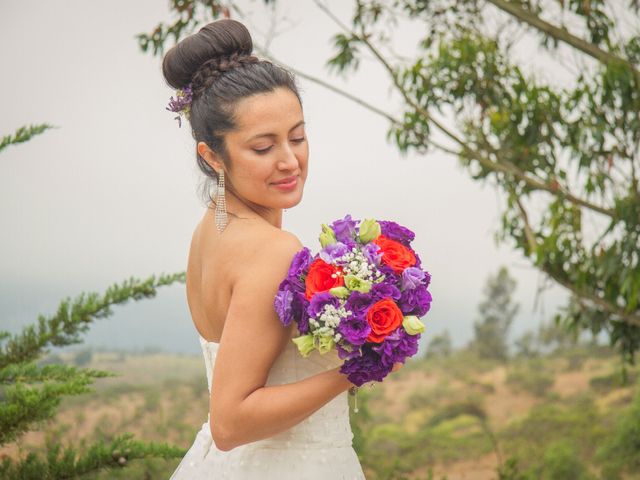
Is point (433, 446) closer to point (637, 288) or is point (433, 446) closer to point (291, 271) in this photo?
point (637, 288)

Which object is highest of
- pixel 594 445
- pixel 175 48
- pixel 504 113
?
pixel 504 113

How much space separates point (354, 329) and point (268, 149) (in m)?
0.44

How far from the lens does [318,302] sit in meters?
1.54

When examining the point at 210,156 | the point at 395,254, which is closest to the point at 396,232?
the point at 395,254

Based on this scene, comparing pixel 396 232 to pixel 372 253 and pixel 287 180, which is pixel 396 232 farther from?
pixel 287 180

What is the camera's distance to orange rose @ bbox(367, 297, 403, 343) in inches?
60.3

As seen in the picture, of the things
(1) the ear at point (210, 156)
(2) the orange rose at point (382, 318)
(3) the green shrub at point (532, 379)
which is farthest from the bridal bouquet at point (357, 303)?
(3) the green shrub at point (532, 379)

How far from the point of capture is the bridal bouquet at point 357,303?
1.54 m

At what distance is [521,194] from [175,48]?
3.50 m

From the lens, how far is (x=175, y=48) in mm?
1859

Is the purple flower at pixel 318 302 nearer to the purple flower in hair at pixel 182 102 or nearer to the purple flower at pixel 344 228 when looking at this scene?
the purple flower at pixel 344 228

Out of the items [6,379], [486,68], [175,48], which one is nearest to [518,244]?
[486,68]

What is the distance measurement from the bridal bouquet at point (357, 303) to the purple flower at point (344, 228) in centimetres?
2

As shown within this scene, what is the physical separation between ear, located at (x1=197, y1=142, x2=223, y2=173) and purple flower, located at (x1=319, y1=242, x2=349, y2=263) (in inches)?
12.8
